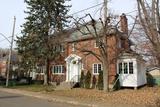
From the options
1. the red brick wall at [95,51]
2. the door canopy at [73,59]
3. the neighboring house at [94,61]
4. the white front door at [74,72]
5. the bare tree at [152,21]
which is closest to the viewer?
the bare tree at [152,21]

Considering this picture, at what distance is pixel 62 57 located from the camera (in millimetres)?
37406

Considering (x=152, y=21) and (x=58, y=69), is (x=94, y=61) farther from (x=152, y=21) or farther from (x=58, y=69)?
(x=152, y=21)

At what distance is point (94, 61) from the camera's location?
32469 millimetres

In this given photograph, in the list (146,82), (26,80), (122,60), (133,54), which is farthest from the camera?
(26,80)

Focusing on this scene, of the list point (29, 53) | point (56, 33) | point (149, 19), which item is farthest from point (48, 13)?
point (149, 19)

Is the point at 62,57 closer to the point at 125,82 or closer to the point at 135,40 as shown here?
the point at 125,82

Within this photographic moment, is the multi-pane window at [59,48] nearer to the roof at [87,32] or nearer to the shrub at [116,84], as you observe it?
the roof at [87,32]

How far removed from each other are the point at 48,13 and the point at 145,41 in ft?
53.2

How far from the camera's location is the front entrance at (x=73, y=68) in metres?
34.0

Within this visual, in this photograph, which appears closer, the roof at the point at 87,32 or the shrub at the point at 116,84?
the roof at the point at 87,32

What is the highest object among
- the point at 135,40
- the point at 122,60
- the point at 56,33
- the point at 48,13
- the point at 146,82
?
the point at 48,13

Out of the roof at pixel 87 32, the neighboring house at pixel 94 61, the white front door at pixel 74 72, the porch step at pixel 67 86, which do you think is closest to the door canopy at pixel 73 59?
the neighboring house at pixel 94 61

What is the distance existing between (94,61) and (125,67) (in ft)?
15.6

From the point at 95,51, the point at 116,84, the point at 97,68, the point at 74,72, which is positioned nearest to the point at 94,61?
the point at 97,68
